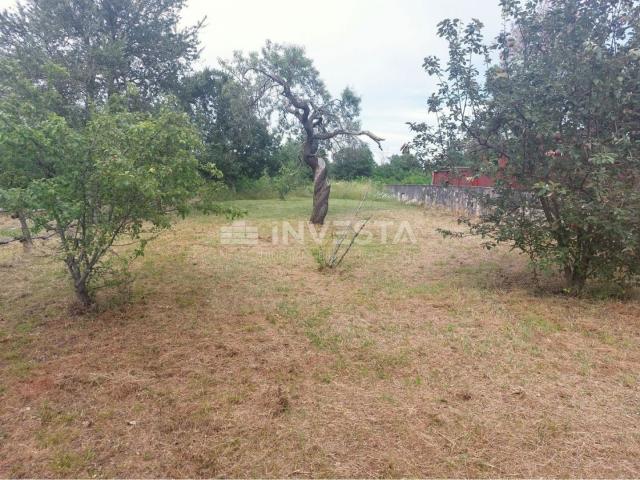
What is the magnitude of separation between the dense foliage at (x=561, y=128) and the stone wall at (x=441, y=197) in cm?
534

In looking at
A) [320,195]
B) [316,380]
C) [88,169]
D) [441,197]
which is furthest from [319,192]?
[316,380]

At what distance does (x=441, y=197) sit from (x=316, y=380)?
42.1ft

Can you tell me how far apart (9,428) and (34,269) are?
4.07m

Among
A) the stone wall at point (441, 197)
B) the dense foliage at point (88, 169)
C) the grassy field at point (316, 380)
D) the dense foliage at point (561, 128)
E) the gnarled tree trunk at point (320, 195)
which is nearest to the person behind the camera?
the grassy field at point (316, 380)

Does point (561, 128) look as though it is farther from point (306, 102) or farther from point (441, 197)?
point (441, 197)

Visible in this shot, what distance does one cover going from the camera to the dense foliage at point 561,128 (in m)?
3.72

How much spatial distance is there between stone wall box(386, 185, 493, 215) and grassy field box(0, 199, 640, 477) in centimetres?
685

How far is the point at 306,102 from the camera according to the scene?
10539 millimetres

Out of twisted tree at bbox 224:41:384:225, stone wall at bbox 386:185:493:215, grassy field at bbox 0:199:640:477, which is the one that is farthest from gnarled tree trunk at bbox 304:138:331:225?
grassy field at bbox 0:199:640:477

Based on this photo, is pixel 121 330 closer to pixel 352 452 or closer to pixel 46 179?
pixel 46 179

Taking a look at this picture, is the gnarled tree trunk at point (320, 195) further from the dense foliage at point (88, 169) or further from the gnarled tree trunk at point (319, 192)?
the dense foliage at point (88, 169)

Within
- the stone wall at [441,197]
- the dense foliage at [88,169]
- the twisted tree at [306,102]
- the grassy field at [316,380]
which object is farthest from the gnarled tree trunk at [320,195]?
the dense foliage at [88,169]

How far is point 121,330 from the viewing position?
3.52 meters

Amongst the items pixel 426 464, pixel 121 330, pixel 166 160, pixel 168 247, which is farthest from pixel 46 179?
pixel 168 247
